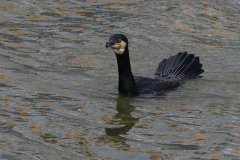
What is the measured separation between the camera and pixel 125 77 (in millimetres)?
8109

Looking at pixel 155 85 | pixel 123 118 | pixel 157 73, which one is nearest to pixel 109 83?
pixel 155 85

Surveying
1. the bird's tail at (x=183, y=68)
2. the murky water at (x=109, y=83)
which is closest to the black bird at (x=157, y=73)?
the bird's tail at (x=183, y=68)

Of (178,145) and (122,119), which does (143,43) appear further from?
(178,145)

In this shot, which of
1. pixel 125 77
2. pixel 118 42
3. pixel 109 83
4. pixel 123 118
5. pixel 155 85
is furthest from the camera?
pixel 109 83

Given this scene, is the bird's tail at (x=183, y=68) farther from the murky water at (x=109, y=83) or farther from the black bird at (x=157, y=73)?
the murky water at (x=109, y=83)

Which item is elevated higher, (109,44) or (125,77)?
(109,44)

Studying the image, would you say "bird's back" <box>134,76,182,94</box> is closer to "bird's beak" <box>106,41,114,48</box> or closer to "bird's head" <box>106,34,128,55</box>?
"bird's head" <box>106,34,128,55</box>

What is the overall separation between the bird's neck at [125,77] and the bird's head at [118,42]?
0.23 meters

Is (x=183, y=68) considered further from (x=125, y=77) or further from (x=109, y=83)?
(x=125, y=77)

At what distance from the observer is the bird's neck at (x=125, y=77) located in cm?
→ 798

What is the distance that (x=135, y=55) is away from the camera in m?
11.1

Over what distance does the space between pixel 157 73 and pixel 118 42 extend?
2.43m

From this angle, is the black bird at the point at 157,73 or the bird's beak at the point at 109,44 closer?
the bird's beak at the point at 109,44

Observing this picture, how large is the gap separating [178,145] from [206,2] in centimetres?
1154
